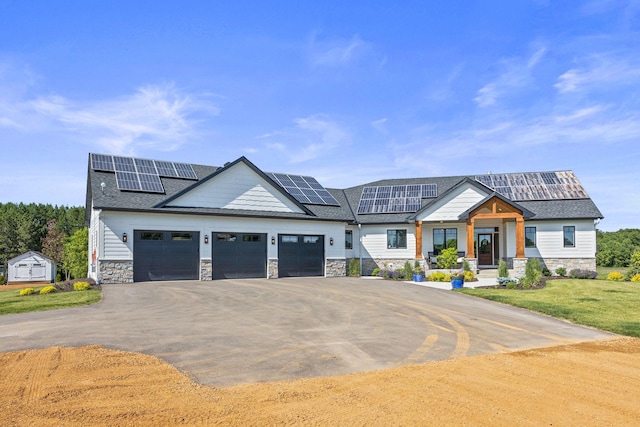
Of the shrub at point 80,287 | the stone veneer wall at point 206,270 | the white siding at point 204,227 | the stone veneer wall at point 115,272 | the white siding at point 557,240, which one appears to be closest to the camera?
the shrub at point 80,287

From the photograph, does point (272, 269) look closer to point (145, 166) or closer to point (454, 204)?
point (145, 166)

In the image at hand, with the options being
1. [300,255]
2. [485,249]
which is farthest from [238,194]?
[485,249]

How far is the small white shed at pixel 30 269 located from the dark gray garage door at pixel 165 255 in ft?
106

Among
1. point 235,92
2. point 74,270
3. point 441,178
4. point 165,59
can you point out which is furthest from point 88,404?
point 74,270

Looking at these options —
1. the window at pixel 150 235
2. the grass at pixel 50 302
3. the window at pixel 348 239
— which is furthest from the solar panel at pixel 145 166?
the window at pixel 348 239

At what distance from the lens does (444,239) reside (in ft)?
94.5

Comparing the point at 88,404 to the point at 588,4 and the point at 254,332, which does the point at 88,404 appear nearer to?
the point at 254,332

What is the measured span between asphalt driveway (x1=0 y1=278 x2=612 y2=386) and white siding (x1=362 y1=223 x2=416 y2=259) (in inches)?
514

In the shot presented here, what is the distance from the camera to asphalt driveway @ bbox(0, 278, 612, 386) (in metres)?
7.27

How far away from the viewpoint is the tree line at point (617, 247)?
137 ft

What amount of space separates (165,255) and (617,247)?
46308 mm

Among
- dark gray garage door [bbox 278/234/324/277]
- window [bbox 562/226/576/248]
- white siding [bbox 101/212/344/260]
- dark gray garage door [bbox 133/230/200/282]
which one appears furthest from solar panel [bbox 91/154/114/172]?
window [bbox 562/226/576/248]

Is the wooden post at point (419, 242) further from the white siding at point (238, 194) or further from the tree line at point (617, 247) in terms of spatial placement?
the tree line at point (617, 247)

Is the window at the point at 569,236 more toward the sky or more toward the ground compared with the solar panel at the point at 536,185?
more toward the ground
